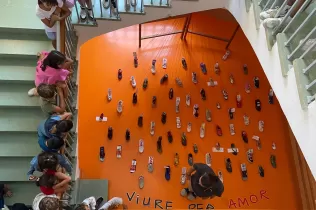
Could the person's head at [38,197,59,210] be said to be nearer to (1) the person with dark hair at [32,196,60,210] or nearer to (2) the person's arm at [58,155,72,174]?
(1) the person with dark hair at [32,196,60,210]

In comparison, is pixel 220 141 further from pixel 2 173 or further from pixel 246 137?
pixel 2 173

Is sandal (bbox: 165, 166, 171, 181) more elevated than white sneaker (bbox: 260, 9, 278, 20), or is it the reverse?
white sneaker (bbox: 260, 9, 278, 20)

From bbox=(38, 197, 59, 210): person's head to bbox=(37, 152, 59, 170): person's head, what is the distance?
280mm

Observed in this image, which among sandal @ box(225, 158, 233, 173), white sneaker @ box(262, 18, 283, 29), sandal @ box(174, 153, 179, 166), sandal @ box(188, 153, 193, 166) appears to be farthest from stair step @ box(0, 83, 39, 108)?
sandal @ box(225, 158, 233, 173)

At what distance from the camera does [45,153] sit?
10.5 feet

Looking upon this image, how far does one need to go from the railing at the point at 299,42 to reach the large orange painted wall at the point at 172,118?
3181 millimetres

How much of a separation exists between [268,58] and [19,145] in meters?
2.76

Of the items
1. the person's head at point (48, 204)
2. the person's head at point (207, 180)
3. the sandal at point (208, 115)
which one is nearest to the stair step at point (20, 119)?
the person's head at point (48, 204)

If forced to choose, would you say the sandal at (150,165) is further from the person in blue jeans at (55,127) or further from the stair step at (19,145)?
the person in blue jeans at (55,127)

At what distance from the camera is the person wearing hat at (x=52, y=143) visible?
10.5 ft

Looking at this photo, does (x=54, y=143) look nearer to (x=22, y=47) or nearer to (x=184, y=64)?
(x=22, y=47)

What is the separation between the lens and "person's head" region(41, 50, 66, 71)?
325cm

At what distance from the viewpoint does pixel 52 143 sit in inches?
126

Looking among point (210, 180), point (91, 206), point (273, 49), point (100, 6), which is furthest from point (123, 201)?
point (273, 49)
